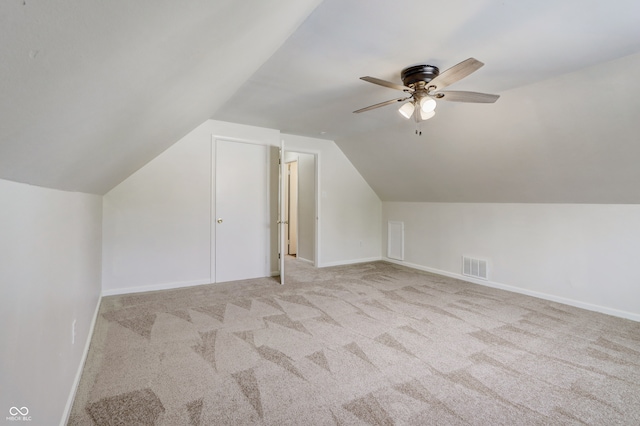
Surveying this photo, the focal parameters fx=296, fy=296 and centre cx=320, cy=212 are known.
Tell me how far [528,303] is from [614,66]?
2.55 meters

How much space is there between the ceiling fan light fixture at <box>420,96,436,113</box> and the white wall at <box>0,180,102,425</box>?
2.46m

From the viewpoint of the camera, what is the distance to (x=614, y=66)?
2.25 m

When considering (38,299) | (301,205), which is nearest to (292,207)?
(301,205)

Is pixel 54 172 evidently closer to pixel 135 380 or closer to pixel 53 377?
pixel 53 377

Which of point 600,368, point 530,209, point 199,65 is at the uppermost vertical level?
point 199,65

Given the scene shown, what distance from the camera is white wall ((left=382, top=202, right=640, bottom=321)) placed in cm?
313

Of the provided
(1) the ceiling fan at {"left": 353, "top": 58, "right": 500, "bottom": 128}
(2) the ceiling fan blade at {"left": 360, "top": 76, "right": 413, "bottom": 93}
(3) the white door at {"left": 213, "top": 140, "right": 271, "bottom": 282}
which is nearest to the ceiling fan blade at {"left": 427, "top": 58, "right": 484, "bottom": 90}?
(1) the ceiling fan at {"left": 353, "top": 58, "right": 500, "bottom": 128}

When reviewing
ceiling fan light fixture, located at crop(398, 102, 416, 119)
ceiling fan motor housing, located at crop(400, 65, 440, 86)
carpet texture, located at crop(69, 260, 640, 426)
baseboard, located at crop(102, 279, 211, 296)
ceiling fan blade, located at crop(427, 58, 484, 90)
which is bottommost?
carpet texture, located at crop(69, 260, 640, 426)

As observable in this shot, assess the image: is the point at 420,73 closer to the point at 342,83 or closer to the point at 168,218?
the point at 342,83

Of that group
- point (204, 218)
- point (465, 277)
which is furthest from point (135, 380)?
point (465, 277)

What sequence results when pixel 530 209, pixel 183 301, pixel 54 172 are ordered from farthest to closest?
pixel 530 209 < pixel 183 301 < pixel 54 172

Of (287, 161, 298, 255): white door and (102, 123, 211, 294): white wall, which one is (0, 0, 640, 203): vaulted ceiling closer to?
(102, 123, 211, 294): white wall

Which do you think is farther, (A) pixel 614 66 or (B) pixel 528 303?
(B) pixel 528 303

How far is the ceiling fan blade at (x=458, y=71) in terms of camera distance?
74.0 inches
